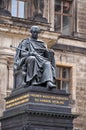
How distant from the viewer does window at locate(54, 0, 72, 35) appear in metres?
25.8

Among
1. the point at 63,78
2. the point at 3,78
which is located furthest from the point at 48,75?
the point at 63,78

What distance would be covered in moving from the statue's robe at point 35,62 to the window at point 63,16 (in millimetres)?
11980

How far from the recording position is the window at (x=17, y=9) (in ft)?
79.0

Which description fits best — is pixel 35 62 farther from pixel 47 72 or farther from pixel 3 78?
pixel 3 78

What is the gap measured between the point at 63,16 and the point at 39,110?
13976 millimetres

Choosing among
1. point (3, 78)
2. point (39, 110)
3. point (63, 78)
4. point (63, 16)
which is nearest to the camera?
point (39, 110)

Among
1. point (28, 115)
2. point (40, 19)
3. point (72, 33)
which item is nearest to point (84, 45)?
point (72, 33)

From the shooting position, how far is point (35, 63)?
13172 millimetres

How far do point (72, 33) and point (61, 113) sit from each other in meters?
13.3

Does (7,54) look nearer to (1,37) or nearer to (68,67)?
(1,37)

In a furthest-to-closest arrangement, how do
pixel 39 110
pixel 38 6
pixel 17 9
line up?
pixel 17 9
pixel 38 6
pixel 39 110

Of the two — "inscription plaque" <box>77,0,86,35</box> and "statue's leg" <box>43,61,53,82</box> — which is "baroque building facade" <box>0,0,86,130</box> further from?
"statue's leg" <box>43,61,53,82</box>

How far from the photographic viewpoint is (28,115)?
1229 centimetres

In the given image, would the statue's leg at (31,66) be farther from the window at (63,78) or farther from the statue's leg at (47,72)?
the window at (63,78)
